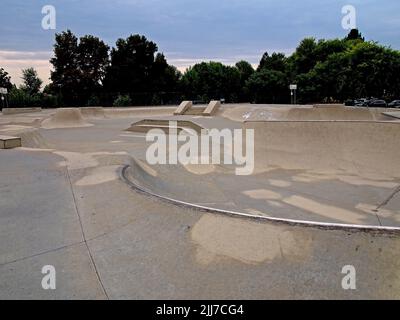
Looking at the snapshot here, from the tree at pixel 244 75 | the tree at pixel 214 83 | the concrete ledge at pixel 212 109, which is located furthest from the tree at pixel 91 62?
the concrete ledge at pixel 212 109

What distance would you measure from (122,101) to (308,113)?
1034 inches

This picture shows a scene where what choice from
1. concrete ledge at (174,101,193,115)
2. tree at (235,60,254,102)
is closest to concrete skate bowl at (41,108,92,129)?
concrete ledge at (174,101,193,115)

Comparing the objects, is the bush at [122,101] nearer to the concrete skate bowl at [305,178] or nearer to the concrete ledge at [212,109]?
the concrete ledge at [212,109]

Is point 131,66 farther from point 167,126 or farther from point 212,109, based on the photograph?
point 167,126

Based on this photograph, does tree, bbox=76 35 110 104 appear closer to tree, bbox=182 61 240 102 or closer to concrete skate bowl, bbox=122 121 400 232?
tree, bbox=182 61 240 102

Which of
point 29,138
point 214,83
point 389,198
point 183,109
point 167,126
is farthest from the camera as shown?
point 214,83

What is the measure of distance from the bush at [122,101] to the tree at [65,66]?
10027mm

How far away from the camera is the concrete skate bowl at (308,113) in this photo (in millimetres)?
21066

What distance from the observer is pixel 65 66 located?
167 ft

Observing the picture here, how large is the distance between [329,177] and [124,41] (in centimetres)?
4809

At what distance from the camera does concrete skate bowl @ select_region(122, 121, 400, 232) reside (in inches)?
306

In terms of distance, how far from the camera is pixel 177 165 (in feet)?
37.0

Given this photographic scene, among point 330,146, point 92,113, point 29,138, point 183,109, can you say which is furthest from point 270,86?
point 29,138

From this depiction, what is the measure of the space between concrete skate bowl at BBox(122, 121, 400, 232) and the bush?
3042 centimetres
